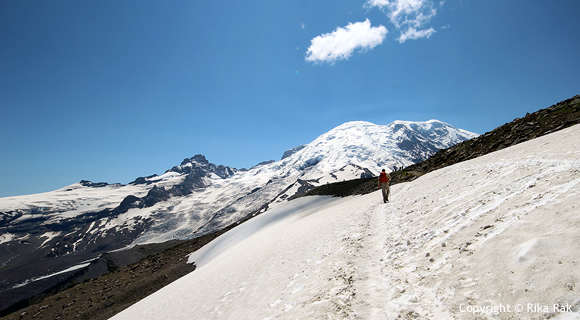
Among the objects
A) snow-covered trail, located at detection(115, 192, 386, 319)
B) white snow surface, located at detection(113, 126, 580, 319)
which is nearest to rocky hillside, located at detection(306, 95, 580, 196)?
white snow surface, located at detection(113, 126, 580, 319)

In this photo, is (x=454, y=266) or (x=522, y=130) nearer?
(x=454, y=266)

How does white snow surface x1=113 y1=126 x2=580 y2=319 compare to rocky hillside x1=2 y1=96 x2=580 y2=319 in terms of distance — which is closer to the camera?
white snow surface x1=113 y1=126 x2=580 y2=319

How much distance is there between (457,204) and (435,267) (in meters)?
4.93

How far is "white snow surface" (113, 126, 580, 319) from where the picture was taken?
4113mm

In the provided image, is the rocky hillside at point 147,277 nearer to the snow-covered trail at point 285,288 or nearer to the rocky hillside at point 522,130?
the rocky hillside at point 522,130

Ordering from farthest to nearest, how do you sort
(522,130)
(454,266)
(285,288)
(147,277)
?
(147,277)
(522,130)
(285,288)
(454,266)

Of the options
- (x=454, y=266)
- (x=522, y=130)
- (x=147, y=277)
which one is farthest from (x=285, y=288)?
(x=522, y=130)

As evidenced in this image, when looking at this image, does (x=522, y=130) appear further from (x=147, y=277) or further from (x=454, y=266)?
(x=147, y=277)

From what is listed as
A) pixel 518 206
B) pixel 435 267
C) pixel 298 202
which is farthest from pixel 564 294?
A: pixel 298 202

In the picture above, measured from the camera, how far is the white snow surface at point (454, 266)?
4.11 m

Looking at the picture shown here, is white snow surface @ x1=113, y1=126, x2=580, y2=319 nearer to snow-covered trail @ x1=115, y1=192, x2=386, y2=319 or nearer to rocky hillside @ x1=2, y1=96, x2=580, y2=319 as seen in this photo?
snow-covered trail @ x1=115, y1=192, x2=386, y2=319

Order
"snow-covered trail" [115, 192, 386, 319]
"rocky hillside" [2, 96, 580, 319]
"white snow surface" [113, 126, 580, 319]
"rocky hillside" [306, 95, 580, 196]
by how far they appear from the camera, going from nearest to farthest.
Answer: "white snow surface" [113, 126, 580, 319], "snow-covered trail" [115, 192, 386, 319], "rocky hillside" [306, 95, 580, 196], "rocky hillside" [2, 96, 580, 319]

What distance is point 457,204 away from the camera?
32.1ft

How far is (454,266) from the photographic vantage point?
18.5 feet
